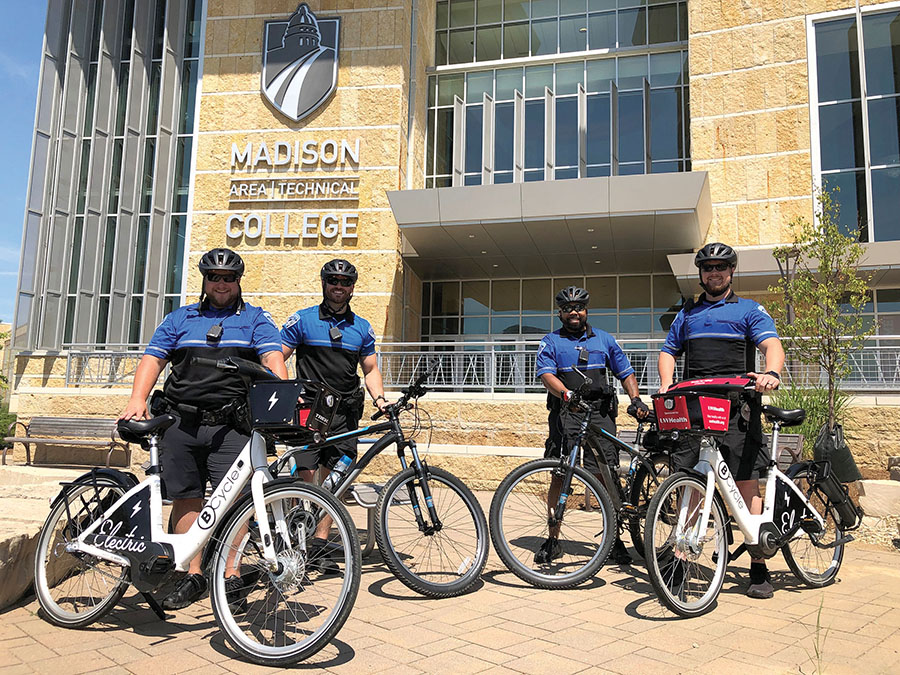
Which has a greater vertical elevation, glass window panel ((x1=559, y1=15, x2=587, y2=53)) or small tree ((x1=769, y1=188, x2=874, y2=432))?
glass window panel ((x1=559, y1=15, x2=587, y2=53))

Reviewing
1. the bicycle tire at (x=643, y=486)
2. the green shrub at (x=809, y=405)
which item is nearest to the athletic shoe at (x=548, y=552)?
the bicycle tire at (x=643, y=486)

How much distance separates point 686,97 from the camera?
1881cm

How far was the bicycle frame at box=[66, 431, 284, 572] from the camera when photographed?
3.15m

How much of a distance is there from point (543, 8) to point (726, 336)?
19.2 meters

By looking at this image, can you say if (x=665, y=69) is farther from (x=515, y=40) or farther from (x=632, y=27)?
(x=515, y=40)

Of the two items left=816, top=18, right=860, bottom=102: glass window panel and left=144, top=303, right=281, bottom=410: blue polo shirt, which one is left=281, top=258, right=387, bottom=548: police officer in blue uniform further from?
left=816, top=18, right=860, bottom=102: glass window panel

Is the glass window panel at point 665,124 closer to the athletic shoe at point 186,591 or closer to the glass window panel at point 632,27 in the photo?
the glass window panel at point 632,27

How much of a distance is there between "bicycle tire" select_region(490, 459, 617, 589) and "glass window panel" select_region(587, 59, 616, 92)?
17.4 m

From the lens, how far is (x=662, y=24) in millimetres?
19719

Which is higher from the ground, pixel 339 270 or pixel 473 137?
pixel 473 137

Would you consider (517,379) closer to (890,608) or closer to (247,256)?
(890,608)

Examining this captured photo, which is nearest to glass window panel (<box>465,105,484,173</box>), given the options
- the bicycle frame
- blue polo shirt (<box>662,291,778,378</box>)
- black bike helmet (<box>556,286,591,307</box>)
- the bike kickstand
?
black bike helmet (<box>556,286,591,307</box>)

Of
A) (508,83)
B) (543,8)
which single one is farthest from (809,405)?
(543,8)

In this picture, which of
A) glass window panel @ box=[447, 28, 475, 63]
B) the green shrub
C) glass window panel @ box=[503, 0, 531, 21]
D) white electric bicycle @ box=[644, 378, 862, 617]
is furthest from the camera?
glass window panel @ box=[447, 28, 475, 63]
